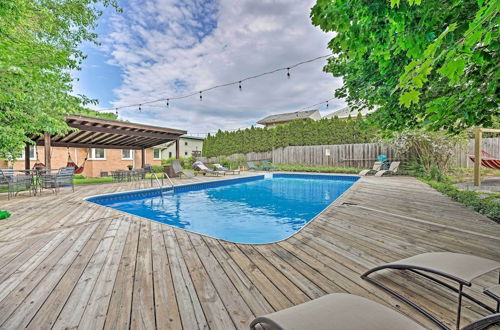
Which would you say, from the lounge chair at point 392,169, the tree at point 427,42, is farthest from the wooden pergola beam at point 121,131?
the lounge chair at point 392,169

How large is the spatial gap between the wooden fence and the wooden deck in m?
9.88

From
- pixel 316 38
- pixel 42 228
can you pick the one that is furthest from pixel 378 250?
pixel 316 38

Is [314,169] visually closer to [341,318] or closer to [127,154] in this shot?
[127,154]

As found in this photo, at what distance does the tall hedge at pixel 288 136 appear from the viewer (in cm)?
1452

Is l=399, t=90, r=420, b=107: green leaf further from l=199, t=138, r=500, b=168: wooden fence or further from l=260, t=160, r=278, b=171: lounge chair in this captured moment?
l=260, t=160, r=278, b=171: lounge chair

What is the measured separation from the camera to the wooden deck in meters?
1.57

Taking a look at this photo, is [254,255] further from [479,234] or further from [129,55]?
[129,55]

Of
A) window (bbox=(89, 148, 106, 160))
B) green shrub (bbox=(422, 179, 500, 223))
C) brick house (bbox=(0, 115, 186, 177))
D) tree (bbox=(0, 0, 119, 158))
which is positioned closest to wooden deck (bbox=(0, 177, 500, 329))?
green shrub (bbox=(422, 179, 500, 223))

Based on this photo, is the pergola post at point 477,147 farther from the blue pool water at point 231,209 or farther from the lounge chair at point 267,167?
the lounge chair at point 267,167

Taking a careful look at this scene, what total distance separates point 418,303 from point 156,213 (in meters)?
5.56

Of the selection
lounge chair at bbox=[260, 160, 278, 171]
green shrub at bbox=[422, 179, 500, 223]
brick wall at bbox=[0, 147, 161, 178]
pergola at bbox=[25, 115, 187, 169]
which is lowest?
green shrub at bbox=[422, 179, 500, 223]

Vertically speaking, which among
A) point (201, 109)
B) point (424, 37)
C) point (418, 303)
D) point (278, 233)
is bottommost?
point (278, 233)

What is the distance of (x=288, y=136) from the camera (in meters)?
16.8

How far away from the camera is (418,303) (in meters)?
1.67
